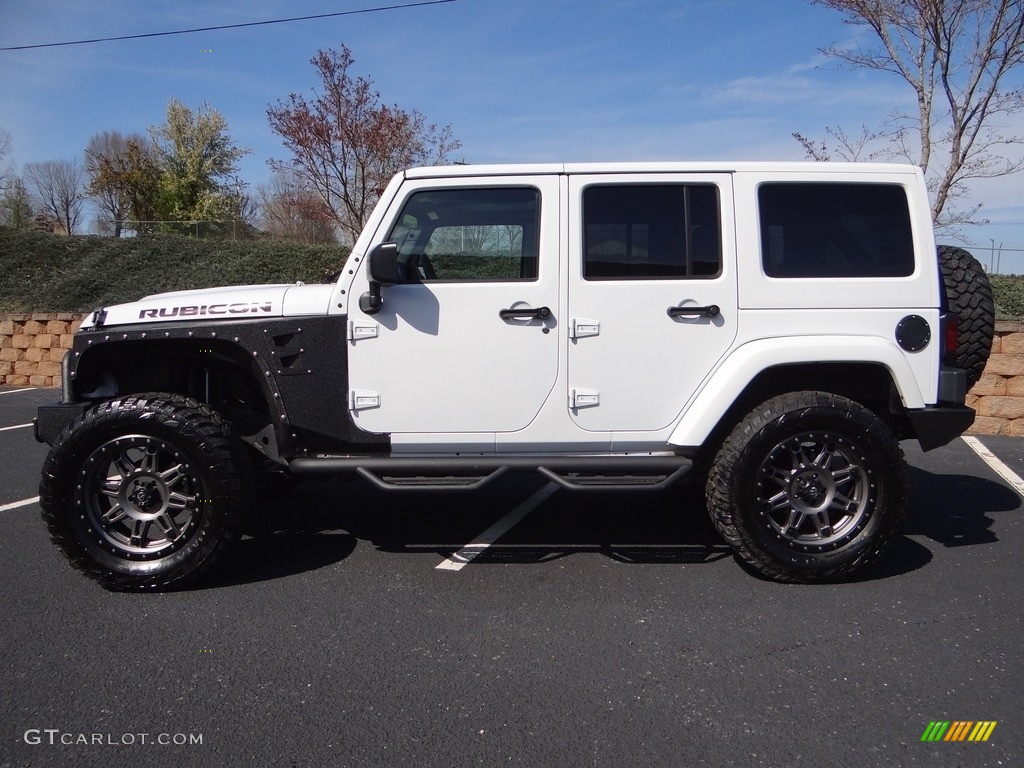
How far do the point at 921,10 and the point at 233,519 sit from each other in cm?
1168

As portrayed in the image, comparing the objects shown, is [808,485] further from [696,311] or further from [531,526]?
[531,526]

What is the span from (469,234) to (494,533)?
1.80 m

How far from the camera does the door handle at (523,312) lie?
12.3 ft

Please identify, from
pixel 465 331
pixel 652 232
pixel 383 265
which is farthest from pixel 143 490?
pixel 652 232

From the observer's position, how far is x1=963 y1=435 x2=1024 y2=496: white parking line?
232 inches

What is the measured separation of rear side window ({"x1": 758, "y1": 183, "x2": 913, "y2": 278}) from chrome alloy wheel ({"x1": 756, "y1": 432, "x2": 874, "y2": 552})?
34.0 inches

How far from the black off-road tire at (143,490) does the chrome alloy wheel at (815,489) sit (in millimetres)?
2643

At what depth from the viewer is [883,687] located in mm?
2877

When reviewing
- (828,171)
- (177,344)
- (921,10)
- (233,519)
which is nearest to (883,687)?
(828,171)

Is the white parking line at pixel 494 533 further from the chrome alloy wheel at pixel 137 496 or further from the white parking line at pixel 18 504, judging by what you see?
the white parking line at pixel 18 504

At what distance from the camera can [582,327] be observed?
3766 mm

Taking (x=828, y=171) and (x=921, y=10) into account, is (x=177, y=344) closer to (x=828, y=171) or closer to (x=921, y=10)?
(x=828, y=171)

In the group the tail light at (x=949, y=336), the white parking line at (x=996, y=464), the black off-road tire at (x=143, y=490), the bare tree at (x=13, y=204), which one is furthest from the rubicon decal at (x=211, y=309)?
the bare tree at (x=13, y=204)

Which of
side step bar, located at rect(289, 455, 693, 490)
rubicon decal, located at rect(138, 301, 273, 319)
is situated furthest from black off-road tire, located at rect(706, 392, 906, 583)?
rubicon decal, located at rect(138, 301, 273, 319)
